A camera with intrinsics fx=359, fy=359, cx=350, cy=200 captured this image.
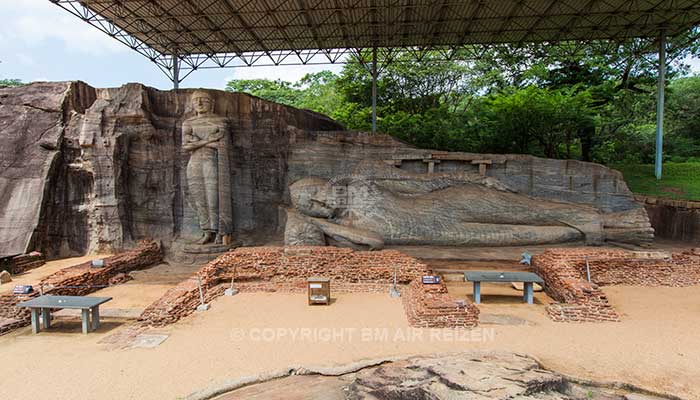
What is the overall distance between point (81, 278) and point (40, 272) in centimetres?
195

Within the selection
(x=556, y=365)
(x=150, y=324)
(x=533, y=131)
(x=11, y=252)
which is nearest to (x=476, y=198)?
(x=556, y=365)

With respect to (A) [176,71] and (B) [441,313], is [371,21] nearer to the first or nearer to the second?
(A) [176,71]

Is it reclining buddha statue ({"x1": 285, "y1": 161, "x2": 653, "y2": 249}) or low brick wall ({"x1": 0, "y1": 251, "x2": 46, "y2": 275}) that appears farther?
low brick wall ({"x1": 0, "y1": 251, "x2": 46, "y2": 275})

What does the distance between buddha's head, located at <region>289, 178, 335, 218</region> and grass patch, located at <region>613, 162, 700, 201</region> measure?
12.7m

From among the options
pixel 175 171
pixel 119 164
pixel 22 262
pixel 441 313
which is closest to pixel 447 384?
pixel 441 313

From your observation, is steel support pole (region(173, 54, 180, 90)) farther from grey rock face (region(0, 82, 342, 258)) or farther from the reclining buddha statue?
the reclining buddha statue

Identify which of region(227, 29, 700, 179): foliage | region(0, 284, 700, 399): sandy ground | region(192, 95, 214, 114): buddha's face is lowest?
region(0, 284, 700, 399): sandy ground

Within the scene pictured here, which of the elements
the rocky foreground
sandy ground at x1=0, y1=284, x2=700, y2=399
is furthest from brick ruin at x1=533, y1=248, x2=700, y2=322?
the rocky foreground

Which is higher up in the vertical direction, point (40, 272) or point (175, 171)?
point (175, 171)

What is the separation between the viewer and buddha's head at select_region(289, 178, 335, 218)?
32.0 ft

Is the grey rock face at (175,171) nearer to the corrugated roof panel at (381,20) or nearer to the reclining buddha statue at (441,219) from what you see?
the reclining buddha statue at (441,219)

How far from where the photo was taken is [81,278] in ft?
28.7

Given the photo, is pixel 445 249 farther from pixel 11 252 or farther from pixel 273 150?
pixel 11 252

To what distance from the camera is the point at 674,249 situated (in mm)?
9797
